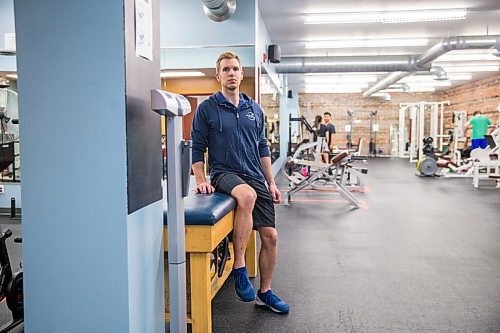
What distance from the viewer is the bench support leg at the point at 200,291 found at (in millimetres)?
2062

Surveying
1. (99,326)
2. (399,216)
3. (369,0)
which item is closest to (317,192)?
(399,216)

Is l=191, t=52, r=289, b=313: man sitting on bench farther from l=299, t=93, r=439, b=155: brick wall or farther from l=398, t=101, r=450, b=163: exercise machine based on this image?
l=299, t=93, r=439, b=155: brick wall

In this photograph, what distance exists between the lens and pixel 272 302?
256 centimetres

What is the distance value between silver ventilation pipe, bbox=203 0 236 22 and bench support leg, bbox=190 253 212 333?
3.49 m

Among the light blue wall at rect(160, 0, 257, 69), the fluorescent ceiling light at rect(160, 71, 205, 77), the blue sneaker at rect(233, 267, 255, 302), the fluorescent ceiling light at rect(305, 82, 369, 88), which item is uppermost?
the fluorescent ceiling light at rect(305, 82, 369, 88)

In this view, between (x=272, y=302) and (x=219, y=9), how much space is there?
11.5 feet

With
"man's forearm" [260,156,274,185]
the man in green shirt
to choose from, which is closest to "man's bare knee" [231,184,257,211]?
"man's forearm" [260,156,274,185]

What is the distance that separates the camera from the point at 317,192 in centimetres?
779

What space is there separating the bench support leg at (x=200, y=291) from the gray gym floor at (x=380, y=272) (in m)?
0.27

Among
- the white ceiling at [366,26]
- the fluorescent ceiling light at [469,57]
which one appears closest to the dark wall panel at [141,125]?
the white ceiling at [366,26]

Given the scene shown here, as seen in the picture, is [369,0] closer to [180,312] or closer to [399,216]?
[399,216]

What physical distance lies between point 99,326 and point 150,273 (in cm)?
27

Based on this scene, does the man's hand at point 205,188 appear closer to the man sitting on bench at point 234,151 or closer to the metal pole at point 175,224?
the man sitting on bench at point 234,151

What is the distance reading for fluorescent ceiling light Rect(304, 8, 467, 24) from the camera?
22.3 feet
